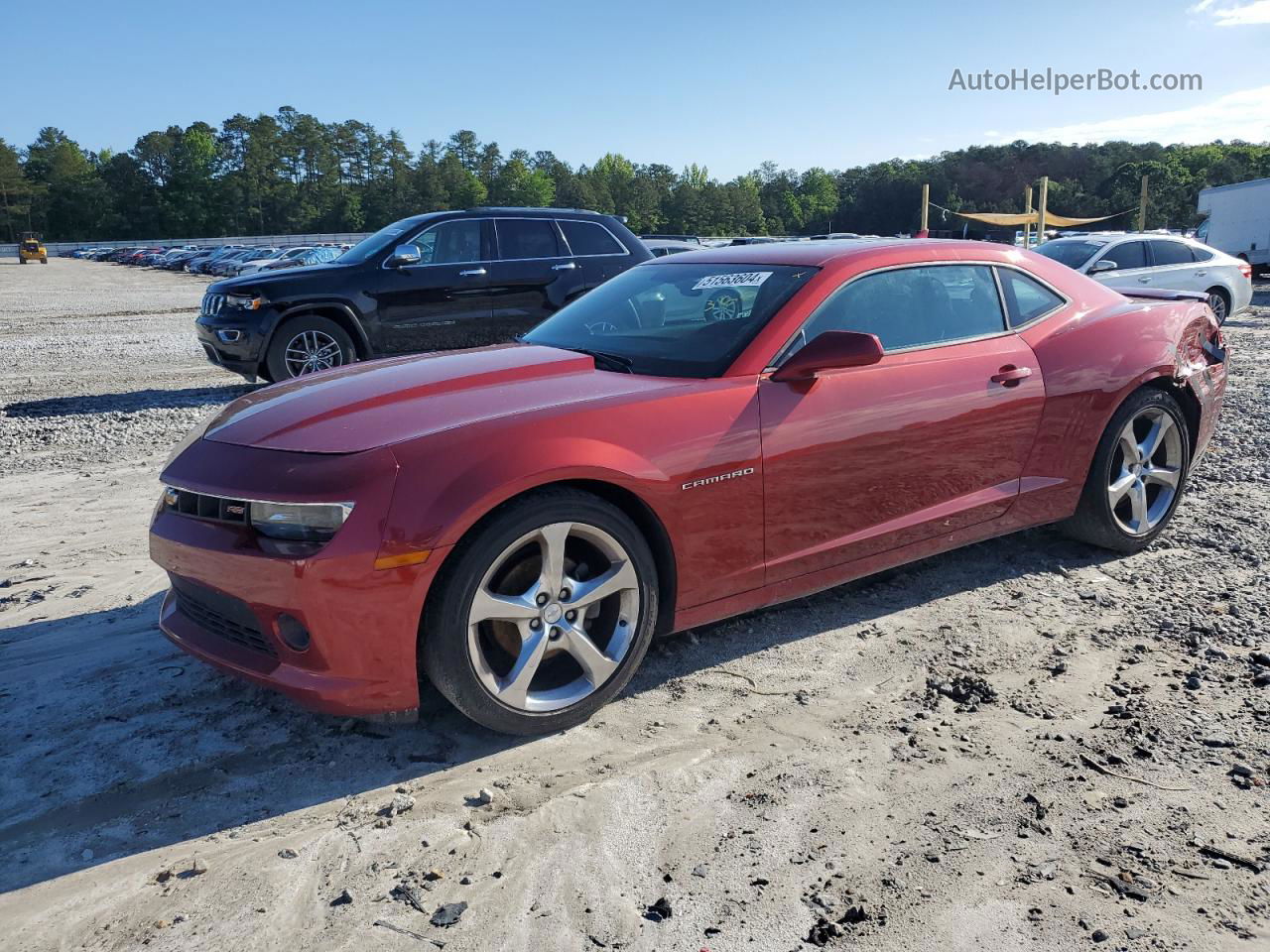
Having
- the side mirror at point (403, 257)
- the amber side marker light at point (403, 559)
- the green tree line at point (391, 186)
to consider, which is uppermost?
the green tree line at point (391, 186)

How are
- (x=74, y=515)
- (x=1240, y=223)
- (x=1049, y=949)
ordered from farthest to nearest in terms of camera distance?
(x=1240, y=223) → (x=74, y=515) → (x=1049, y=949)

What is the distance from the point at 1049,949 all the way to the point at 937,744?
2.99 feet

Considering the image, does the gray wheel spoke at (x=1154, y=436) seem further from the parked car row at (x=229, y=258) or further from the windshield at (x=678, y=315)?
the parked car row at (x=229, y=258)

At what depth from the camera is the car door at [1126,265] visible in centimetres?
1298

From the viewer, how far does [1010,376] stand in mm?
4086

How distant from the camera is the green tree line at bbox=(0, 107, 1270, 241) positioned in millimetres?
113625

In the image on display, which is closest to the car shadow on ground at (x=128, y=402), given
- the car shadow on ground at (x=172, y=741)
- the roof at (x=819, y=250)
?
the car shadow on ground at (x=172, y=741)

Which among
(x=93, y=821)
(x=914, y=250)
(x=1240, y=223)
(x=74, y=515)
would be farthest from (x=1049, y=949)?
(x=1240, y=223)

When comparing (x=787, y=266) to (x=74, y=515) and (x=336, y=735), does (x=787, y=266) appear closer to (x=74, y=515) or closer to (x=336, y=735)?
(x=336, y=735)

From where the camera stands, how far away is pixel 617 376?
348cm

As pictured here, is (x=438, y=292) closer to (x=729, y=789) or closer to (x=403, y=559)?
(x=403, y=559)

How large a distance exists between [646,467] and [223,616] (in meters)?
1.43

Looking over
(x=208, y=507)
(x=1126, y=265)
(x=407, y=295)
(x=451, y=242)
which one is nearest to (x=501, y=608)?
(x=208, y=507)

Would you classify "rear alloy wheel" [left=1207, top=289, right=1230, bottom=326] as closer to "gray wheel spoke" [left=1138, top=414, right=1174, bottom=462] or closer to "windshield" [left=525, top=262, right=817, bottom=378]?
"gray wheel spoke" [left=1138, top=414, right=1174, bottom=462]
